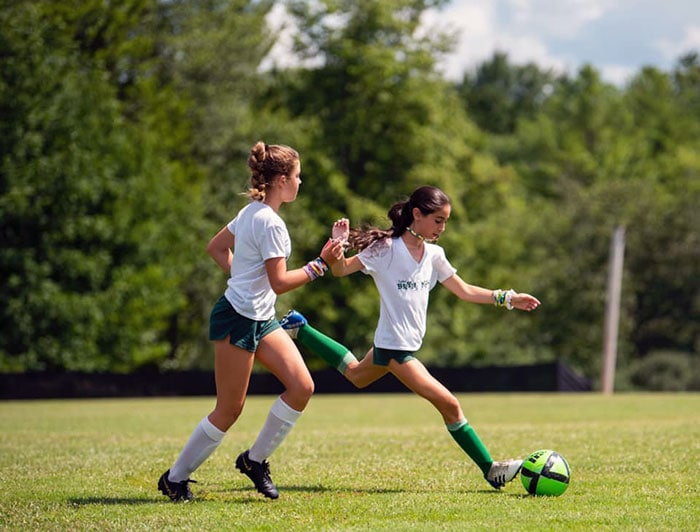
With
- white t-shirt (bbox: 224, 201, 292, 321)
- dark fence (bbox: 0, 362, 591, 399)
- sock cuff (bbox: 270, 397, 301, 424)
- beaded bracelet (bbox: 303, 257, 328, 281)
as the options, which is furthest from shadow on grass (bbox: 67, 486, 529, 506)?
dark fence (bbox: 0, 362, 591, 399)

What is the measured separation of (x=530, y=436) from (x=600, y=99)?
186ft

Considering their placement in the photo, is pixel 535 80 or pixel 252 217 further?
pixel 535 80

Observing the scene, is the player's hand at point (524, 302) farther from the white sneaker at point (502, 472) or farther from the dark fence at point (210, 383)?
the dark fence at point (210, 383)

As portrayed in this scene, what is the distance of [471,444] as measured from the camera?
7465mm

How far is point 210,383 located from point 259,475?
25.2 m

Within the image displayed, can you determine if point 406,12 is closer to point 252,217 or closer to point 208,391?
point 208,391

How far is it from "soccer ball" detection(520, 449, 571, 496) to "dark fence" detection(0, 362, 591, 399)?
975 inches

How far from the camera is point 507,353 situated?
4847cm

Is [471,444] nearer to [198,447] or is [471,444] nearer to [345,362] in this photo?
[345,362]

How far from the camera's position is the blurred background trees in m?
33.6

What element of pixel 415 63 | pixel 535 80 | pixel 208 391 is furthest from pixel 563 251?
pixel 535 80

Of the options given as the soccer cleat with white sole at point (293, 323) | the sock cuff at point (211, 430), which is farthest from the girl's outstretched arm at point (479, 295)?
Answer: the sock cuff at point (211, 430)

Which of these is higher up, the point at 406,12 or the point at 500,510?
the point at 406,12

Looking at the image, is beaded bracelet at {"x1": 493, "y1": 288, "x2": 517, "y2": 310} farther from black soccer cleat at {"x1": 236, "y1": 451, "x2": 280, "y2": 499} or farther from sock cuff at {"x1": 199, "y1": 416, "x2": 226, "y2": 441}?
sock cuff at {"x1": 199, "y1": 416, "x2": 226, "y2": 441}
